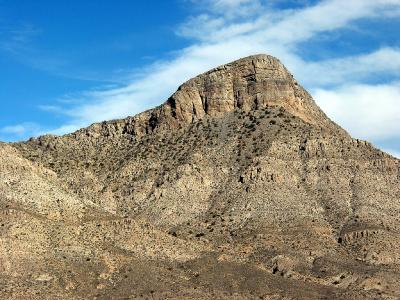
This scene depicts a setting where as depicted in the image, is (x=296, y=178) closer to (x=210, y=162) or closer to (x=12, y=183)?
(x=210, y=162)

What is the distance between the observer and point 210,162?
141125 mm

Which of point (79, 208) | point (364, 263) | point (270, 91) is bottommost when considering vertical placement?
point (364, 263)

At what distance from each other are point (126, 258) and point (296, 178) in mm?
34692

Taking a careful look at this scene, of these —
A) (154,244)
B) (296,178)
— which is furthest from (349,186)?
(154,244)

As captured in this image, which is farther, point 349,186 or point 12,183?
point 349,186

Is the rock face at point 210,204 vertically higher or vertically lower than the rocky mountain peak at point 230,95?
lower

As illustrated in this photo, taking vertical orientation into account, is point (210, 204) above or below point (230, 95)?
below

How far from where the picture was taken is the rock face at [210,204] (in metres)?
109

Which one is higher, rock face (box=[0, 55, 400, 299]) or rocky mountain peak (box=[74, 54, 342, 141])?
rocky mountain peak (box=[74, 54, 342, 141])

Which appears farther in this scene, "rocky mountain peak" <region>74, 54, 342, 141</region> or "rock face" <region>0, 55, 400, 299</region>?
"rocky mountain peak" <region>74, 54, 342, 141</region>

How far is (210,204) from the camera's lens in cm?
13312

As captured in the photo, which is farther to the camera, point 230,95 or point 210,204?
point 230,95

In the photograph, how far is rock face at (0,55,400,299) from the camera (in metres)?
109

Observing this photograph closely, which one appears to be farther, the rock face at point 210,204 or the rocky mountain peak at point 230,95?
the rocky mountain peak at point 230,95
